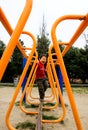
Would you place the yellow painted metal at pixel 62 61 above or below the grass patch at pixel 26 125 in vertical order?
above

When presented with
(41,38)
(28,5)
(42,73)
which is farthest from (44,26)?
(28,5)

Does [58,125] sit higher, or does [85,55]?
[85,55]

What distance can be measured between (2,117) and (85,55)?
1883 centimetres

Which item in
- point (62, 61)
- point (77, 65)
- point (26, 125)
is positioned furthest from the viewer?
point (77, 65)

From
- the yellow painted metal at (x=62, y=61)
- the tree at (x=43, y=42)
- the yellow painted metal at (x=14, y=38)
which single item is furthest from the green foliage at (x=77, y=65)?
the yellow painted metal at (x=14, y=38)

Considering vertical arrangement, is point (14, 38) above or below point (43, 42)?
below

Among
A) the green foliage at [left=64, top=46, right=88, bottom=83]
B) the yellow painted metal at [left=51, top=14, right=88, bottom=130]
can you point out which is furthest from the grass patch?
the green foliage at [left=64, top=46, right=88, bottom=83]

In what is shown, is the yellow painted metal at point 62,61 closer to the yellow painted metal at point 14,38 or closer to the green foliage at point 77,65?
the yellow painted metal at point 14,38

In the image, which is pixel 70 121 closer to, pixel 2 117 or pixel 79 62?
pixel 2 117

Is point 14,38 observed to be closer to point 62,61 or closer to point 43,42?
point 62,61

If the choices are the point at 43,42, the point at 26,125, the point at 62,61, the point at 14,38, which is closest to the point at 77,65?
the point at 43,42

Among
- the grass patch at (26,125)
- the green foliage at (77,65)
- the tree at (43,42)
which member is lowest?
the grass patch at (26,125)

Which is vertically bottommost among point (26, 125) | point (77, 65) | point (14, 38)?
point (26, 125)

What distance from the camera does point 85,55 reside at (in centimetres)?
2416
